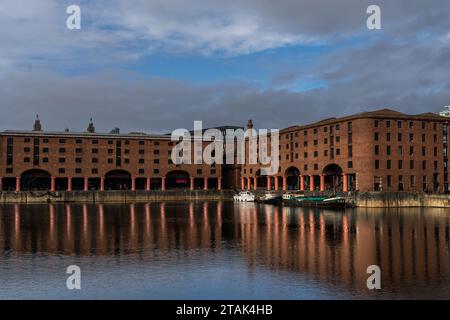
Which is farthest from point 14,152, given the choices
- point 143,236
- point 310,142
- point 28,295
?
point 28,295

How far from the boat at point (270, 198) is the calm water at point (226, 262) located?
61.2 meters

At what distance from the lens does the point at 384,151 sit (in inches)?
3991

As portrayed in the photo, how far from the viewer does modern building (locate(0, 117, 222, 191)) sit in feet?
422

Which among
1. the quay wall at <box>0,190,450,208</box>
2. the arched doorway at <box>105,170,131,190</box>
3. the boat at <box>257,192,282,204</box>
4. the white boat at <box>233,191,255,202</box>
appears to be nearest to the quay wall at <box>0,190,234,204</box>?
the quay wall at <box>0,190,450,208</box>

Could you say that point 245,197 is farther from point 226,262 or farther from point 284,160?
point 226,262

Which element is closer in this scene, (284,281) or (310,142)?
(284,281)

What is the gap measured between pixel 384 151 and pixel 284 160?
3632 cm

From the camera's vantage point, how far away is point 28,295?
2361cm

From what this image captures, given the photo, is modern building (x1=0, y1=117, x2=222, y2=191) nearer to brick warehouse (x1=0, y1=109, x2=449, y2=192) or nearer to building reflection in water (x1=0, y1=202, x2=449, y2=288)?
brick warehouse (x1=0, y1=109, x2=449, y2=192)

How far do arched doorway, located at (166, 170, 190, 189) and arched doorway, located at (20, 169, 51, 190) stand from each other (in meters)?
35.3

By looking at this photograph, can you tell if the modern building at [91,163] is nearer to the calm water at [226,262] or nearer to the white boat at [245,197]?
the white boat at [245,197]

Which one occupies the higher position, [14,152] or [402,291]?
[14,152]
